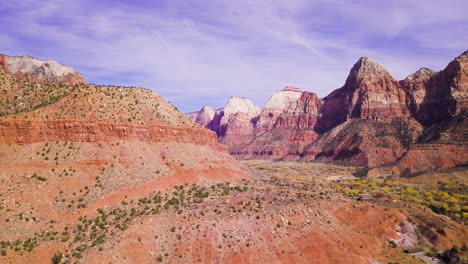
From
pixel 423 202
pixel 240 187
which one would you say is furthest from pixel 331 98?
pixel 240 187

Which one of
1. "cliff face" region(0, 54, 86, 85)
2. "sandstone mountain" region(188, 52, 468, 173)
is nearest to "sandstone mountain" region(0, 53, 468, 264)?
"cliff face" region(0, 54, 86, 85)

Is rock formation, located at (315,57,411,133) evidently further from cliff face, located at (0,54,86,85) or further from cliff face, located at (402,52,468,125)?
cliff face, located at (0,54,86,85)

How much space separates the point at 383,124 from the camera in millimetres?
140875

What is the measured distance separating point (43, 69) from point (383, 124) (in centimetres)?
11247

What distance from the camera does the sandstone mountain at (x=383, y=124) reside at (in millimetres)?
109312

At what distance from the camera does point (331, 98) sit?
188m

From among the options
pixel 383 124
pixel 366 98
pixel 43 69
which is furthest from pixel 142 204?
pixel 366 98

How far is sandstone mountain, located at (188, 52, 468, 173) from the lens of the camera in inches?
4304

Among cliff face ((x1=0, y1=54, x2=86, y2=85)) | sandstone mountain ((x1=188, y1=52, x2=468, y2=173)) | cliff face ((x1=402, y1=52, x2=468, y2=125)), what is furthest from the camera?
cliff face ((x1=402, y1=52, x2=468, y2=125))

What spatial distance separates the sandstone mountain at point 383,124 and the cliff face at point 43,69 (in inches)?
3436

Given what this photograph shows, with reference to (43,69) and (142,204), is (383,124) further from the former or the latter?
(142,204)

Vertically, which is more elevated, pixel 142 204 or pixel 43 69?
pixel 43 69

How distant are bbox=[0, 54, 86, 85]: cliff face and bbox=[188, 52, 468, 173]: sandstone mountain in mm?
87283

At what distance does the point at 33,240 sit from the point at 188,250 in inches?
440
